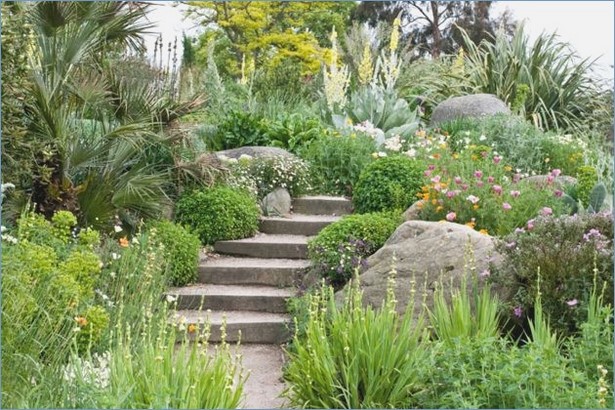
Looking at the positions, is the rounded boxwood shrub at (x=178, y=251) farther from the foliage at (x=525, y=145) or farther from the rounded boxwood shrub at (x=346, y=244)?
the foliage at (x=525, y=145)

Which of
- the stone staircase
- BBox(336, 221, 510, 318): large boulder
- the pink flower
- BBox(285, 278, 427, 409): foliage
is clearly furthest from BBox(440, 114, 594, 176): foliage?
BBox(285, 278, 427, 409): foliage

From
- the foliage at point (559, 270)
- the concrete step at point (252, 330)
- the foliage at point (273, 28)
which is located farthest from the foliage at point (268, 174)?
the foliage at point (273, 28)

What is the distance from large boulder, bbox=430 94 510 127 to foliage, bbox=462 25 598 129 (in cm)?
137

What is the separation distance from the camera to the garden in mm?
4801

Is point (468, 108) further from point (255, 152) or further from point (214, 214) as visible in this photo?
point (214, 214)

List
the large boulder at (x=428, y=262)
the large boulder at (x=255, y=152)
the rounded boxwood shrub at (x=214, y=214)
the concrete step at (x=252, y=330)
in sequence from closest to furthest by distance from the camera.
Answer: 1. the large boulder at (x=428, y=262)
2. the concrete step at (x=252, y=330)
3. the rounded boxwood shrub at (x=214, y=214)
4. the large boulder at (x=255, y=152)

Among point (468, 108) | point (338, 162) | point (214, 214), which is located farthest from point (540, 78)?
point (214, 214)

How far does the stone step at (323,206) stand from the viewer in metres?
10.6

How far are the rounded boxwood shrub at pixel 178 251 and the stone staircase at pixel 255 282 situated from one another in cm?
13

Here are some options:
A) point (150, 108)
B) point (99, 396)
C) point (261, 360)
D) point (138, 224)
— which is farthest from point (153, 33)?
point (99, 396)

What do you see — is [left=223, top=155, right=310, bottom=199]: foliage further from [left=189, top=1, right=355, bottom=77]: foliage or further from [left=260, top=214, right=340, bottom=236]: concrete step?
[left=189, top=1, right=355, bottom=77]: foliage

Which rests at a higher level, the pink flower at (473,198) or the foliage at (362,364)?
the pink flower at (473,198)

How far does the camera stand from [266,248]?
370 inches

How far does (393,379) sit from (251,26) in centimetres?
2214
